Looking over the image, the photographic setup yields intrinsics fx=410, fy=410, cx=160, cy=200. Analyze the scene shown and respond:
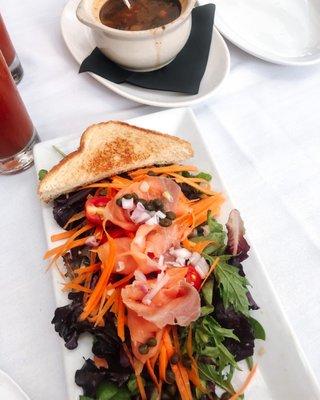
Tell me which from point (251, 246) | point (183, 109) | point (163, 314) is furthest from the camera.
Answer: point (183, 109)

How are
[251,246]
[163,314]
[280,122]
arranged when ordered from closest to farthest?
[163,314] < [251,246] < [280,122]

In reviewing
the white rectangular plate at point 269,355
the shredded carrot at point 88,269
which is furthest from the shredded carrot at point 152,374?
the shredded carrot at point 88,269

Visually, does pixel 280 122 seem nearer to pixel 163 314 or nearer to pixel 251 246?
pixel 251 246

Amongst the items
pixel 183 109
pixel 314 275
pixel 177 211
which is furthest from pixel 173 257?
pixel 183 109

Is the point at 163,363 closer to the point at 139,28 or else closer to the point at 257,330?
the point at 257,330

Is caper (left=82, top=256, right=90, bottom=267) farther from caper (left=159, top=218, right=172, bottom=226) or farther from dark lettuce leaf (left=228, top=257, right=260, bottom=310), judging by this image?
dark lettuce leaf (left=228, top=257, right=260, bottom=310)

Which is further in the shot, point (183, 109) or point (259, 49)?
point (259, 49)

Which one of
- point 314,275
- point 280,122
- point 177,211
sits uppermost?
point 177,211

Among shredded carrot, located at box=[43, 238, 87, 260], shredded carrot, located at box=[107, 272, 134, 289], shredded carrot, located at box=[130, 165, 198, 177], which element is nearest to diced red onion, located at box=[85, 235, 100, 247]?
shredded carrot, located at box=[43, 238, 87, 260]
